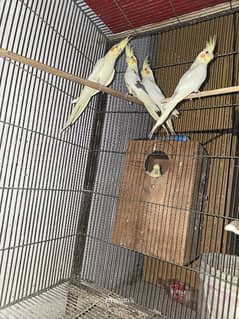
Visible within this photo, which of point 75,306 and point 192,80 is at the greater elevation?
point 192,80

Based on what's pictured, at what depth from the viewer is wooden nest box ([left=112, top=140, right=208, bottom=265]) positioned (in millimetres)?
1303

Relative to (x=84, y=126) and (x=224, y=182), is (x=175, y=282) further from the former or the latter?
(x=84, y=126)

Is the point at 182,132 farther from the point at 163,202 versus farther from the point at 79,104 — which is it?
the point at 79,104

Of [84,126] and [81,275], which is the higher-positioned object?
[84,126]

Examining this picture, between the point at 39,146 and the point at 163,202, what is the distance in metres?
0.68

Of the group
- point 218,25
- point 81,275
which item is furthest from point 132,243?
point 218,25

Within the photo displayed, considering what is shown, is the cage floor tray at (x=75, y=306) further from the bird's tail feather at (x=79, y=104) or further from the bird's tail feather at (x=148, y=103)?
the bird's tail feather at (x=148, y=103)

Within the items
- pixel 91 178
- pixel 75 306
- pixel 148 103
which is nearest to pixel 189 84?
pixel 148 103

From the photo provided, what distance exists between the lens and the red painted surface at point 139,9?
1.41 meters

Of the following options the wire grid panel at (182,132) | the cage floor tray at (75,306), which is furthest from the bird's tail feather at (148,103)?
the cage floor tray at (75,306)

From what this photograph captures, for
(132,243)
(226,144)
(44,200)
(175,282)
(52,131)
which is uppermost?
(226,144)

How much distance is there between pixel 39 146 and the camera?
4.37ft

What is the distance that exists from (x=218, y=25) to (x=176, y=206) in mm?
1460

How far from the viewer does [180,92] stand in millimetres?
1337
